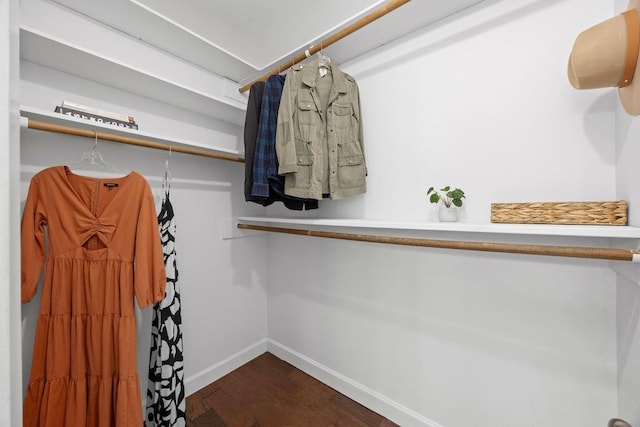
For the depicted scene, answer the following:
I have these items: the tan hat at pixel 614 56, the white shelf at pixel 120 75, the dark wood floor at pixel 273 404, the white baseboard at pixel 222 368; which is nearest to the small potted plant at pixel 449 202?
the tan hat at pixel 614 56

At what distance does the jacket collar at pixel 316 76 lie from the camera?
127 cm

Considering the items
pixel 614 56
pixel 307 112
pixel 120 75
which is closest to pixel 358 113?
pixel 307 112

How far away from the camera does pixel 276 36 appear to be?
68.9 inches

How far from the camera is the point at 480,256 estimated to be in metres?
1.10

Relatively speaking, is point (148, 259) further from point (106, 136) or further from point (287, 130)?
point (287, 130)

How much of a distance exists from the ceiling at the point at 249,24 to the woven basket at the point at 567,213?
36.9 inches

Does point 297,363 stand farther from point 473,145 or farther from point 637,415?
point 473,145

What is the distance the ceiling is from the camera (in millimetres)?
1137

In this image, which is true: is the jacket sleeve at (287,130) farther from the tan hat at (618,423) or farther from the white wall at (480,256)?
the tan hat at (618,423)

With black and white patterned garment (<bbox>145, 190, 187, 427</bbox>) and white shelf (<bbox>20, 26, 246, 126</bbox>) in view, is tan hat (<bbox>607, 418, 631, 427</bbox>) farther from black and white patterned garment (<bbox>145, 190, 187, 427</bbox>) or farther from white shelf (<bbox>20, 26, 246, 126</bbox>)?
white shelf (<bbox>20, 26, 246, 126</bbox>)

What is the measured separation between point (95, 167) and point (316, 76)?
3.98 ft

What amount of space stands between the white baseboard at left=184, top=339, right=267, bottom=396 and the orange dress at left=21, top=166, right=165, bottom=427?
53cm

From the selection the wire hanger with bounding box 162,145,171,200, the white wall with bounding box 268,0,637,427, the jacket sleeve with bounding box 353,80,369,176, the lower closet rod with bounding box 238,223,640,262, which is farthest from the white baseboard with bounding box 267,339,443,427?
the wire hanger with bounding box 162,145,171,200

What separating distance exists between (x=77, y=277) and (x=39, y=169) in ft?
1.71
